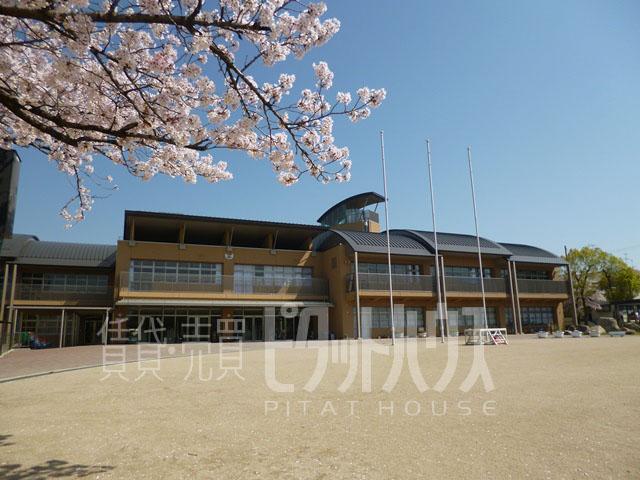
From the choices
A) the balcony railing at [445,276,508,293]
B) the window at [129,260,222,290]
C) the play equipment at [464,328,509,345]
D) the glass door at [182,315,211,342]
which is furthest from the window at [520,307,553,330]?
the glass door at [182,315,211,342]

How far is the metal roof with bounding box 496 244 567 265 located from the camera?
3431cm

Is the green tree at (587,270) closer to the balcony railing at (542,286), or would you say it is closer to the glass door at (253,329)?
the balcony railing at (542,286)

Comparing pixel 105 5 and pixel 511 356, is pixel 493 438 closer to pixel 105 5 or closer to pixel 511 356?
pixel 105 5

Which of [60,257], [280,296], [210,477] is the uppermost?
[60,257]

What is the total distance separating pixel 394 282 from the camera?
28406mm

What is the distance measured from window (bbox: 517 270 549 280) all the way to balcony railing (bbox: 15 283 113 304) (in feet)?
94.2

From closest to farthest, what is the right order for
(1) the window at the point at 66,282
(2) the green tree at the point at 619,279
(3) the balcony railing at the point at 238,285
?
(3) the balcony railing at the point at 238,285, (1) the window at the point at 66,282, (2) the green tree at the point at 619,279

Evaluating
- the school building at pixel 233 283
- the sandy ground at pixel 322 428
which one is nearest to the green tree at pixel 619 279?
the school building at pixel 233 283

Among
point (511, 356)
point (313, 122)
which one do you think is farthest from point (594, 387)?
point (313, 122)

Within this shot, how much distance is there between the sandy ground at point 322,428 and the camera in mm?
4699

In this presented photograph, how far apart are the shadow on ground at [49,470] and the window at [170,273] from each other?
21653 mm

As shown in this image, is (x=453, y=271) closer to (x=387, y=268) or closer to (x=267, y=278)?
(x=387, y=268)

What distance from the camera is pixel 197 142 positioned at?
5812mm

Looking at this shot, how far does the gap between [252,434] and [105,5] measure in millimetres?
5117
